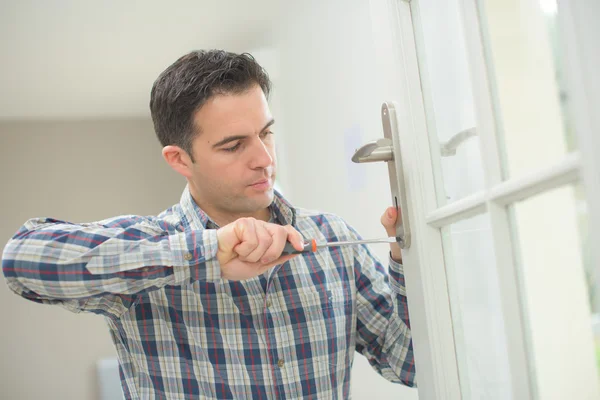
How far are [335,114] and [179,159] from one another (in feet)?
2.74

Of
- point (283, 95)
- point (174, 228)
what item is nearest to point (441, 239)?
point (174, 228)

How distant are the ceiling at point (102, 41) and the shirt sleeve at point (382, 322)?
193cm

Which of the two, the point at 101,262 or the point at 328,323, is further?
the point at 328,323

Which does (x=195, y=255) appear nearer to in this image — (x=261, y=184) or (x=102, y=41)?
(x=261, y=184)

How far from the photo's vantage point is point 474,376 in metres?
0.68

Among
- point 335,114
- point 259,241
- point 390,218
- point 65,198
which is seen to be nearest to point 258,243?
point 259,241

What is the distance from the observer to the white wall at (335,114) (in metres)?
1.72

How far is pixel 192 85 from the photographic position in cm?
122

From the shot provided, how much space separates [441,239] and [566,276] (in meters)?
0.27

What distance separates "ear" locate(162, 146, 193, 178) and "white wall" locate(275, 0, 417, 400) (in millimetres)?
598

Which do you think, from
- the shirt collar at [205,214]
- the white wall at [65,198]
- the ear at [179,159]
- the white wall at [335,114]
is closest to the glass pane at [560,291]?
the shirt collar at [205,214]

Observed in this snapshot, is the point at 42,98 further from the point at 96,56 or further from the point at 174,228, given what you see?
the point at 174,228

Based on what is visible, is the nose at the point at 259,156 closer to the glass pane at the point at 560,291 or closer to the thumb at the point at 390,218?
the thumb at the point at 390,218

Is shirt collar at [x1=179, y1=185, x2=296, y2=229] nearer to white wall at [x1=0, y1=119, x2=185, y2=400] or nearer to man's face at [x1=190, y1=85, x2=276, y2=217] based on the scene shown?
man's face at [x1=190, y1=85, x2=276, y2=217]
